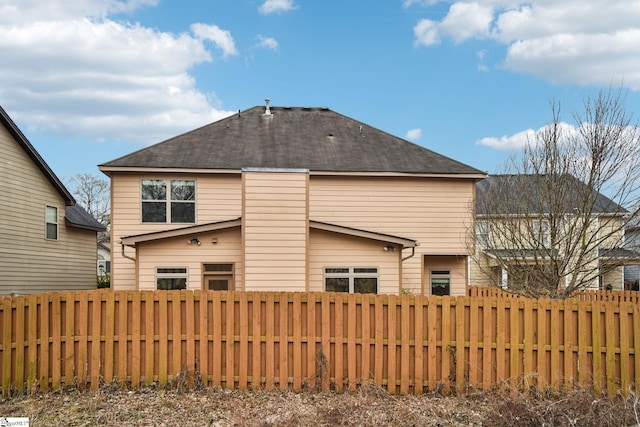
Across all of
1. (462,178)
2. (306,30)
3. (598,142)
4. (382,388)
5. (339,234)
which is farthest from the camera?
(462,178)

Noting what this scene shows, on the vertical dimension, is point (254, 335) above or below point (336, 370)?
above

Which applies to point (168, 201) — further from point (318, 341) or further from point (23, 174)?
point (318, 341)

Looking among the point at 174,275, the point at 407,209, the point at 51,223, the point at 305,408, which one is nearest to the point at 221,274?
the point at 174,275

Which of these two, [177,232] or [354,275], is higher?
[177,232]

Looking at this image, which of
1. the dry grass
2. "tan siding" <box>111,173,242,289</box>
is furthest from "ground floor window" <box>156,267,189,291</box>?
the dry grass

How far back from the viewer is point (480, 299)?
811cm

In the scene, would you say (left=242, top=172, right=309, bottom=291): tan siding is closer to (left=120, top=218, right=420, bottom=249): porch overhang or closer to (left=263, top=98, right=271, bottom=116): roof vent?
(left=120, top=218, right=420, bottom=249): porch overhang

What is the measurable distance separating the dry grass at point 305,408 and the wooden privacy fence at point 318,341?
28 cm

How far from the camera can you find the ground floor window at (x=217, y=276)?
13312 mm

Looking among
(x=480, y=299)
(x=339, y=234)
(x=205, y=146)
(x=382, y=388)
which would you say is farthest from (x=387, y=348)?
(x=205, y=146)

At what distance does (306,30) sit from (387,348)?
37.6 ft

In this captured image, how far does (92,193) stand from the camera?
4984 centimetres

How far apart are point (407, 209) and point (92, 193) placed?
1608 inches

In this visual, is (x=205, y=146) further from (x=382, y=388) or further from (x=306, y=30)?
(x=382, y=388)
